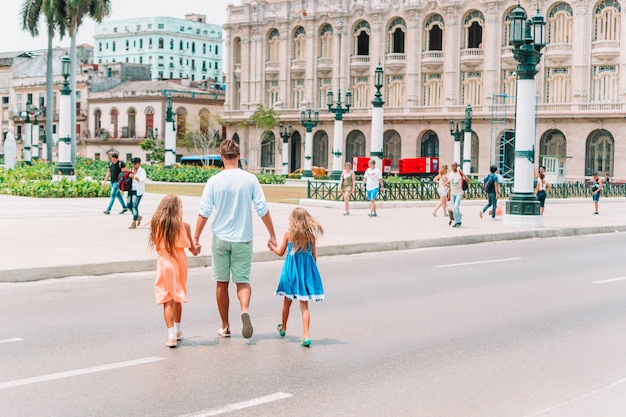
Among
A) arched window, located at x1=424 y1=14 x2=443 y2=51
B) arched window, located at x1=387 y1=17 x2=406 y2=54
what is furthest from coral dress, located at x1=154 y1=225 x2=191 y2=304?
arched window, located at x1=387 y1=17 x2=406 y2=54

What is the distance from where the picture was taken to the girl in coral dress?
8.79 meters

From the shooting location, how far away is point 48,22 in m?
62.5

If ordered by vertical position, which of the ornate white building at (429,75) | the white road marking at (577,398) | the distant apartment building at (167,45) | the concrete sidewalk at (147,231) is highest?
the distant apartment building at (167,45)

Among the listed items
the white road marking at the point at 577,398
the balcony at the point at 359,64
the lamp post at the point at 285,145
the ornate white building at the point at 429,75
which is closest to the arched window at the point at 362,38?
the ornate white building at the point at 429,75

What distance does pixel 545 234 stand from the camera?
77.9 ft

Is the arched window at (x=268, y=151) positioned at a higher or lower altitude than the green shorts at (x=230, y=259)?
higher

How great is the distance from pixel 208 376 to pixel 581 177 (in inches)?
2462

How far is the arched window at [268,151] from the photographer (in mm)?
85500

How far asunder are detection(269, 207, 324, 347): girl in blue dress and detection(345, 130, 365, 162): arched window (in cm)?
7083

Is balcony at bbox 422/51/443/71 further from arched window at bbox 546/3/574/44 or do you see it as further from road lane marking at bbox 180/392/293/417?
road lane marking at bbox 180/392/293/417

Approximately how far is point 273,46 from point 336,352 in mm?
78137

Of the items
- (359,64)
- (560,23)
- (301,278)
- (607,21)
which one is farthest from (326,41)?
(301,278)

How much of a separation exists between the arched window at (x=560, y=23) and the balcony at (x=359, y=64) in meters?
16.2

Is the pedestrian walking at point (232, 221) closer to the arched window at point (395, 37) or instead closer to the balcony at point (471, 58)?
the balcony at point (471, 58)
